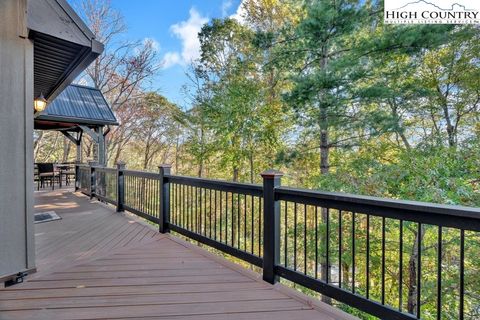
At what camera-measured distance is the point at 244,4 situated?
1352cm

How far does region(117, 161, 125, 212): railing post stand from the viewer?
5.82 m

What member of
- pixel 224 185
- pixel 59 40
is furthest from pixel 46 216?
pixel 224 185

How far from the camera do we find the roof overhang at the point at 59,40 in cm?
263

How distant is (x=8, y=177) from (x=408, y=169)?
813cm

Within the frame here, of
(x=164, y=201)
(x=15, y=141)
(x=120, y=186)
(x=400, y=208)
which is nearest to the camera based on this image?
(x=400, y=208)

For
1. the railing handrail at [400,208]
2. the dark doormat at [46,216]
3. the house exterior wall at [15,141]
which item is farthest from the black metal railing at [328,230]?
the house exterior wall at [15,141]

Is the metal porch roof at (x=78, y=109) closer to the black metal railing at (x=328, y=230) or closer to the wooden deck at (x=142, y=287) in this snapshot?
the black metal railing at (x=328, y=230)

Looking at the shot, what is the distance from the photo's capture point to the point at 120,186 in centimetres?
589

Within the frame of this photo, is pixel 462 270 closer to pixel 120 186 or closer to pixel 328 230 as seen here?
pixel 328 230

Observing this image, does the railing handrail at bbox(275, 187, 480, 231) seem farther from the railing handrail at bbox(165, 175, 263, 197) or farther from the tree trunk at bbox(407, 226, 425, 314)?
the tree trunk at bbox(407, 226, 425, 314)

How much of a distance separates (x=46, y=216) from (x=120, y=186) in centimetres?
149

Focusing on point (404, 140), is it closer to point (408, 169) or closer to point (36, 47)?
point (408, 169)

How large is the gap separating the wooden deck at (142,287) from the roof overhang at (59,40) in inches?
92.1

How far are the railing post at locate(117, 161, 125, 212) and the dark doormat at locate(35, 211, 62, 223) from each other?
110 cm
